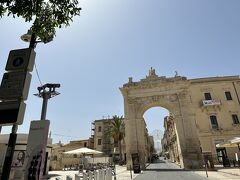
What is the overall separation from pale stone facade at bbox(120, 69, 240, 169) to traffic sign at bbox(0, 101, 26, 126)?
25.4 metres

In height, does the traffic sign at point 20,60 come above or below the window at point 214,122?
below

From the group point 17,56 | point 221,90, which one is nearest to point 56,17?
point 17,56

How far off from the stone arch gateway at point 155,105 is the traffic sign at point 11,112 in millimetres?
25656

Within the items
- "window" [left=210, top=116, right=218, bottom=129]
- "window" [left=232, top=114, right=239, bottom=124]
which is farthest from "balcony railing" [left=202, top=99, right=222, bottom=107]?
"window" [left=232, top=114, right=239, bottom=124]

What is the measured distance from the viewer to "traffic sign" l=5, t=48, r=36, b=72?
3879 millimetres

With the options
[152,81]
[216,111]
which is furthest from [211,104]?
[152,81]

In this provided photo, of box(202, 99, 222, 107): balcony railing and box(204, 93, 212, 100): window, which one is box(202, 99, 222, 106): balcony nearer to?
box(202, 99, 222, 107): balcony railing

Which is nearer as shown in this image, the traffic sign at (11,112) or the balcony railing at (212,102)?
the traffic sign at (11,112)

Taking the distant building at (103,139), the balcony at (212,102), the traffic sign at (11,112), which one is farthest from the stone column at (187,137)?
the distant building at (103,139)

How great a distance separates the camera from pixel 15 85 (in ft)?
12.0

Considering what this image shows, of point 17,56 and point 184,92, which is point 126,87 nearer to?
point 184,92

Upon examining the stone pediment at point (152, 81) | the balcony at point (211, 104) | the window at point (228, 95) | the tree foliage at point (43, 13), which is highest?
the stone pediment at point (152, 81)

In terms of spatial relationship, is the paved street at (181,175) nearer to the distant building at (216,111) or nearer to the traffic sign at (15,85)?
the distant building at (216,111)

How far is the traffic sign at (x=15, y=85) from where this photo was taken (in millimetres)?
3518
